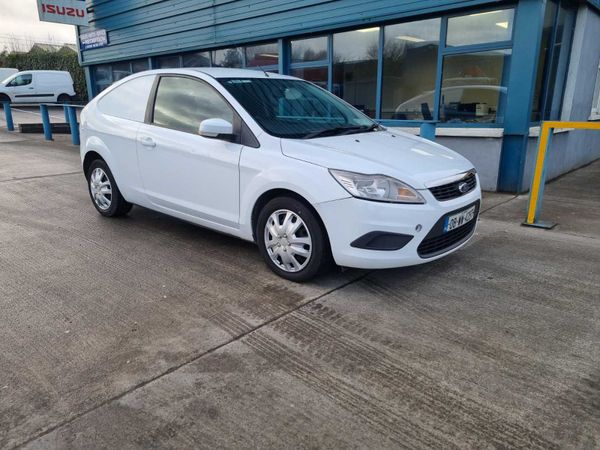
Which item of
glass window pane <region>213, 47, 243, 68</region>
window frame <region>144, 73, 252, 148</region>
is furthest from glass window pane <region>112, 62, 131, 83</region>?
window frame <region>144, 73, 252, 148</region>

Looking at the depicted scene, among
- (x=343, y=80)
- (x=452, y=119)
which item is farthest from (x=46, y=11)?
(x=452, y=119)

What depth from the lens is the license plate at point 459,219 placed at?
3.39 metres

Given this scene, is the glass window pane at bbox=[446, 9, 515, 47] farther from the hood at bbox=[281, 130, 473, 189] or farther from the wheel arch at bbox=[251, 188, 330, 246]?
the wheel arch at bbox=[251, 188, 330, 246]

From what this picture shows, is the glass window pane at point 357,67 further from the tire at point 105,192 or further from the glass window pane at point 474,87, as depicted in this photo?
the tire at point 105,192

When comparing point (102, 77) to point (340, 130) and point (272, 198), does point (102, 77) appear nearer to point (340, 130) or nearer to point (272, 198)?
point (340, 130)

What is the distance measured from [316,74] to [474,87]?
3355 millimetres

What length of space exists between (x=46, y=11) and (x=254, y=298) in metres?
14.9

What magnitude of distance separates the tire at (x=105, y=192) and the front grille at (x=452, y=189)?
11.4ft

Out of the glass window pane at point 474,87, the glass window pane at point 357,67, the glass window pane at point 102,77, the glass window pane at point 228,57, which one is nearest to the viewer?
the glass window pane at point 474,87

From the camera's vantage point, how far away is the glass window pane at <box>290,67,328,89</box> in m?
9.10

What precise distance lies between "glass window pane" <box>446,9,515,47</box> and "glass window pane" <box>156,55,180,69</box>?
26.7 feet

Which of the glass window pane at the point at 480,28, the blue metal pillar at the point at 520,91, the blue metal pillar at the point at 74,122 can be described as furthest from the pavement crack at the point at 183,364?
the blue metal pillar at the point at 74,122

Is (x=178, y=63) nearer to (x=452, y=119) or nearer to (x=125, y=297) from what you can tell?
(x=452, y=119)

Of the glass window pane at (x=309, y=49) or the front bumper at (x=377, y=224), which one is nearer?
the front bumper at (x=377, y=224)
